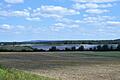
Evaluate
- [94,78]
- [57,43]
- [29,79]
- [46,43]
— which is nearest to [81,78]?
[94,78]

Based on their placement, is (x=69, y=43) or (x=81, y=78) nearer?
(x=81, y=78)

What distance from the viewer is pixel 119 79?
27.8 meters

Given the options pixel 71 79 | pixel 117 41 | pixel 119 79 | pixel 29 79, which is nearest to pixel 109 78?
pixel 119 79

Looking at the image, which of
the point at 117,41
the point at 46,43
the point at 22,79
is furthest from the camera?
the point at 46,43

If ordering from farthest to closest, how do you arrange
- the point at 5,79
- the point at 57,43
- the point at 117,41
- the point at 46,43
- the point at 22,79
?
the point at 46,43 < the point at 57,43 < the point at 117,41 < the point at 22,79 < the point at 5,79

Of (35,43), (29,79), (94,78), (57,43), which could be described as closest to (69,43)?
(57,43)

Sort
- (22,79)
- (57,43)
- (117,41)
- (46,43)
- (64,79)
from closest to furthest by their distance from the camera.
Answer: (22,79) < (64,79) < (117,41) < (57,43) < (46,43)

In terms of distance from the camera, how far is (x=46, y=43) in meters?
151

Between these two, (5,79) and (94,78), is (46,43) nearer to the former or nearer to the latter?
(94,78)

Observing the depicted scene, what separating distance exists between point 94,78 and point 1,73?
1694cm

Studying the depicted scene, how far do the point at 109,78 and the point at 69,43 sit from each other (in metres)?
114

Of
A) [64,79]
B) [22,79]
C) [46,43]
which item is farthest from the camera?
[46,43]

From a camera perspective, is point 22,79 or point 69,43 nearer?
point 22,79

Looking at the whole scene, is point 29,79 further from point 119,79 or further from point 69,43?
point 69,43
